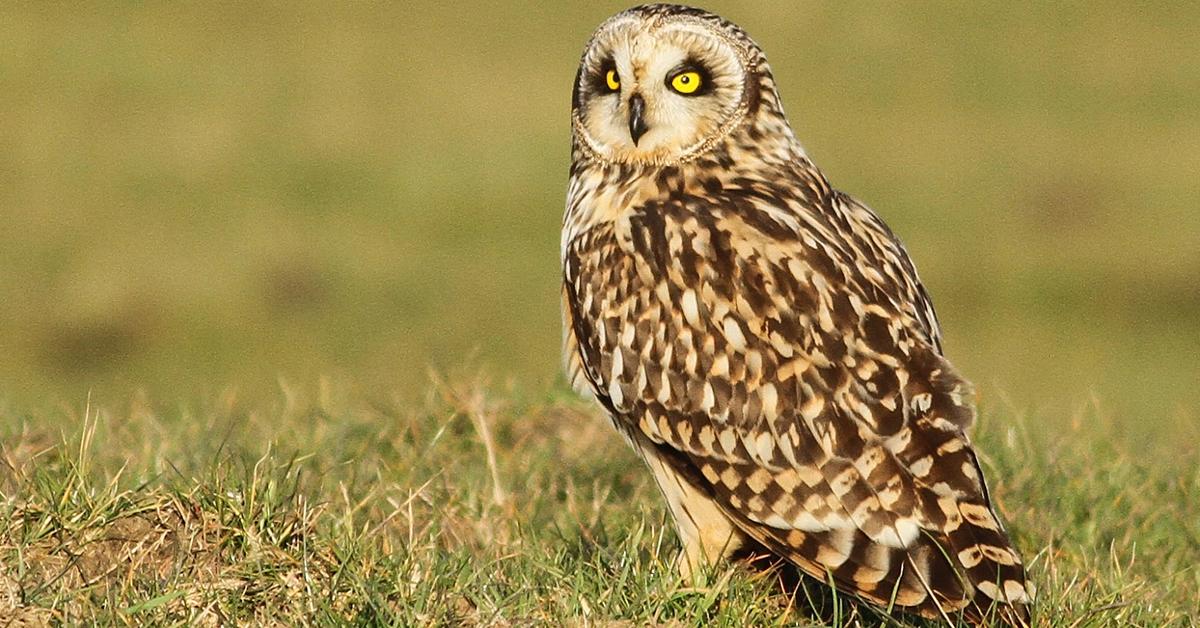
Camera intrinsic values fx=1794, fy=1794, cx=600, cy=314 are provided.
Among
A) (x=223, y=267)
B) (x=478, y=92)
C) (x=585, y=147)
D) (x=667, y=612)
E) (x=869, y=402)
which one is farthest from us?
(x=478, y=92)

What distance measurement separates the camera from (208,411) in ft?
22.8

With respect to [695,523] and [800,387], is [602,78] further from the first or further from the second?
[695,523]

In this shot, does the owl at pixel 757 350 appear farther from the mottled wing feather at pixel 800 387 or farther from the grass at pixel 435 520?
the grass at pixel 435 520

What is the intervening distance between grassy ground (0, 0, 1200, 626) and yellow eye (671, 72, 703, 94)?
133 centimetres

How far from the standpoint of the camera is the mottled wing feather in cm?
457

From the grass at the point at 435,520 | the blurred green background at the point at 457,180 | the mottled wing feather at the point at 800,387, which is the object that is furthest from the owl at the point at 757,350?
the blurred green background at the point at 457,180

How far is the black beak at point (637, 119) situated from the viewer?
220 inches

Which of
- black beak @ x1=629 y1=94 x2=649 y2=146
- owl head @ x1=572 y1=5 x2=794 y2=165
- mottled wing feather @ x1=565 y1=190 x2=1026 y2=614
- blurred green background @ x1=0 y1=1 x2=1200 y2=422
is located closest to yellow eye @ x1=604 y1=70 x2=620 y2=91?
owl head @ x1=572 y1=5 x2=794 y2=165

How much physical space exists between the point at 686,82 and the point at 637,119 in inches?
9.2

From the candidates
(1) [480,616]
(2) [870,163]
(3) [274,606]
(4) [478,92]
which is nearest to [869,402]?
(1) [480,616]

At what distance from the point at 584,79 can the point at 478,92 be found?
14.9 meters

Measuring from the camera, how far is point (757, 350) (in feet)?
16.2

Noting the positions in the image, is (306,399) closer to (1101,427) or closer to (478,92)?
(1101,427)

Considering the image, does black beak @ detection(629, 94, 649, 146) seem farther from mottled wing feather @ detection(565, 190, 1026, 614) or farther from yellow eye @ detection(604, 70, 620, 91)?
mottled wing feather @ detection(565, 190, 1026, 614)
